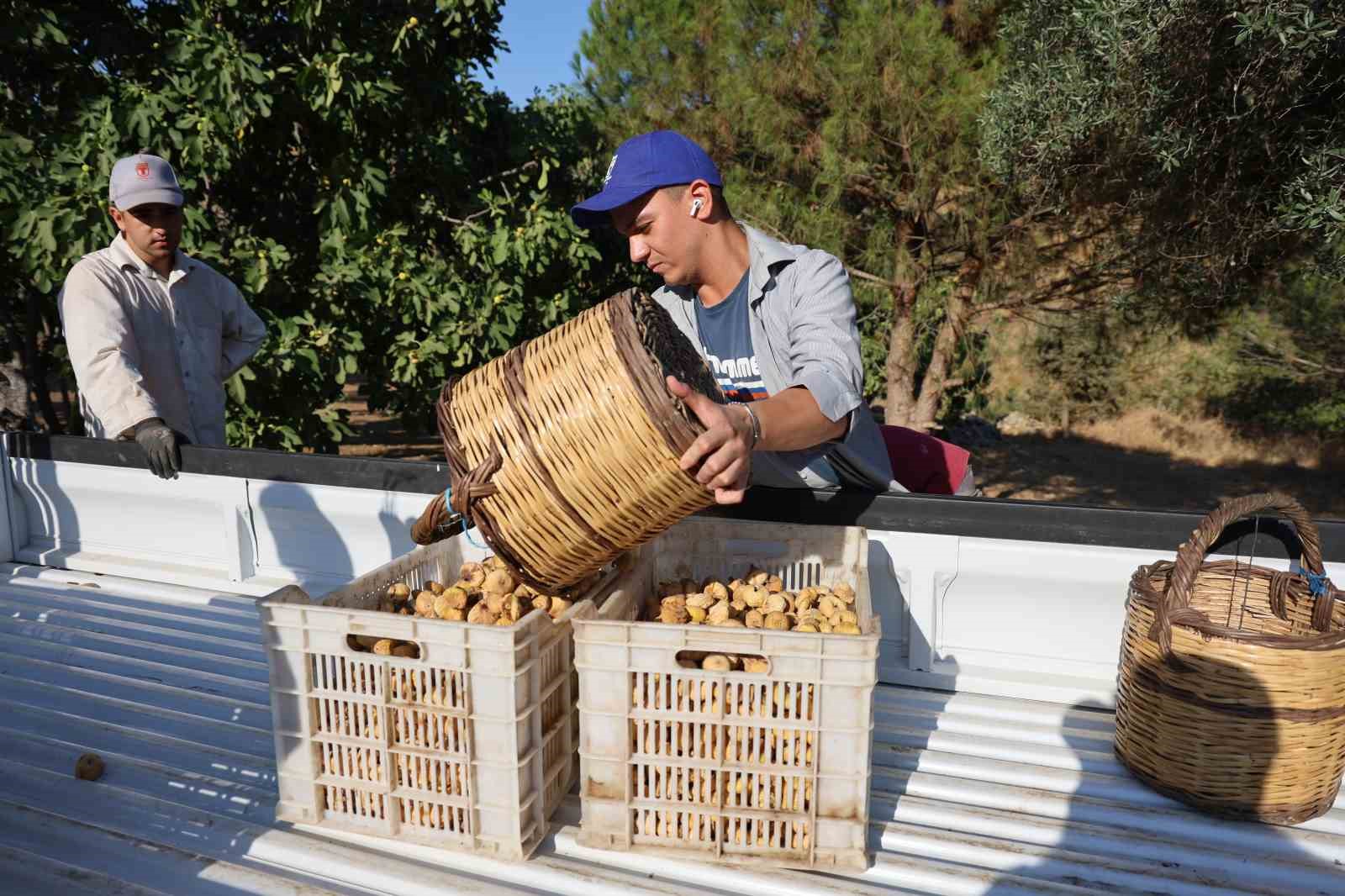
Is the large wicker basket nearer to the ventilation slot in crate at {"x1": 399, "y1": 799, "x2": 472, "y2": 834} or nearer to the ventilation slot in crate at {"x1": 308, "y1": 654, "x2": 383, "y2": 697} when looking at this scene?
the ventilation slot in crate at {"x1": 399, "y1": 799, "x2": 472, "y2": 834}

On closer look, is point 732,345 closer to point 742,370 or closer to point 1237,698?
point 742,370

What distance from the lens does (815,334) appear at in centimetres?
201

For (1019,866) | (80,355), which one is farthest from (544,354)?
(80,355)

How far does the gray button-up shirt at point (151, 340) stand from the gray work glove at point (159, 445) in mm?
38

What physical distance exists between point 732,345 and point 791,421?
58 cm

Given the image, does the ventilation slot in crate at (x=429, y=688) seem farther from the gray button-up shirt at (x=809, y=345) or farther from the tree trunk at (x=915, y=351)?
the tree trunk at (x=915, y=351)

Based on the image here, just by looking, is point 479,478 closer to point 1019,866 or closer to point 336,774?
point 336,774

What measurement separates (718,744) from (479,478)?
640mm

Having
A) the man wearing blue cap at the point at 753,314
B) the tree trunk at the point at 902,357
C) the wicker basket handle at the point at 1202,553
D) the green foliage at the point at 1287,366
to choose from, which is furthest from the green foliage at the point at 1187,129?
the green foliage at the point at 1287,366

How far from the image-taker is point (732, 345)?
91.4 inches

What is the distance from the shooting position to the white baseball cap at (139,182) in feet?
11.0

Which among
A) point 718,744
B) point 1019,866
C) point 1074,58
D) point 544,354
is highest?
point 1074,58

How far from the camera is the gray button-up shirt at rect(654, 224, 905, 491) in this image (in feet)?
6.36

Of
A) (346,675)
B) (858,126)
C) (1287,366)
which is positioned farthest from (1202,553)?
(1287,366)
